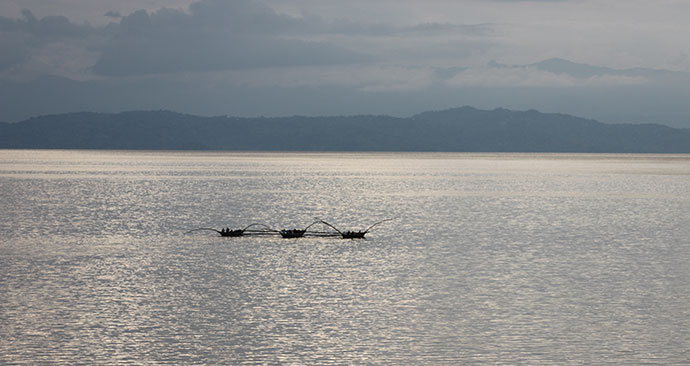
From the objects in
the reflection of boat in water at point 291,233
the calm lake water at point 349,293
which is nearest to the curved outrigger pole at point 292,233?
the reflection of boat in water at point 291,233

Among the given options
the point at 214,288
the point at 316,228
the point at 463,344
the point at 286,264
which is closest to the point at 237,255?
the point at 286,264

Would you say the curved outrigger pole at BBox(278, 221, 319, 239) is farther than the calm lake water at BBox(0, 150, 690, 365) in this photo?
Yes

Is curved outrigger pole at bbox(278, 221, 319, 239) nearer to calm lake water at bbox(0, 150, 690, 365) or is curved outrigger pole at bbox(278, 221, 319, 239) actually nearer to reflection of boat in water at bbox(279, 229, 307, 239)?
reflection of boat in water at bbox(279, 229, 307, 239)

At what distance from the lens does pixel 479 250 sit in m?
42.1

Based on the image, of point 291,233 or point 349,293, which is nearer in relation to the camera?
point 349,293

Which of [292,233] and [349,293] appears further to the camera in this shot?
[292,233]

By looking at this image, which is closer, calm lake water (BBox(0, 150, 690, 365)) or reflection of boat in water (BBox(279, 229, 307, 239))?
calm lake water (BBox(0, 150, 690, 365))

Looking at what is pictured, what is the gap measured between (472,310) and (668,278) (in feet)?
36.0

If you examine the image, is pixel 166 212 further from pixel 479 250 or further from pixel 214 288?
pixel 214 288

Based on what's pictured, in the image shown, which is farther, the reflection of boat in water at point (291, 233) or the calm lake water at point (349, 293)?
the reflection of boat in water at point (291, 233)

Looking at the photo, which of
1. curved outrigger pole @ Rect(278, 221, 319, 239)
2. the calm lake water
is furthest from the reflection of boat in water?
the calm lake water

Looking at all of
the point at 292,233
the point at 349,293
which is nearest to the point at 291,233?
the point at 292,233

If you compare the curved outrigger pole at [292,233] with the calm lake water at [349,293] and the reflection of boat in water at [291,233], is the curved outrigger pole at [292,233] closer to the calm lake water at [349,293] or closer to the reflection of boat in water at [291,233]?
the reflection of boat in water at [291,233]

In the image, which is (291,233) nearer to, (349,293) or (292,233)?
(292,233)
